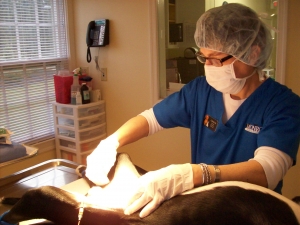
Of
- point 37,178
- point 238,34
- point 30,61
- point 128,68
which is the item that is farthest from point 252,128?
point 30,61

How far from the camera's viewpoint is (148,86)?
2512 millimetres

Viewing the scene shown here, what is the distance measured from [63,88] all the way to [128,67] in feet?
1.83

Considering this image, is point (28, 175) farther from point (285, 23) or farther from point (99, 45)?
point (285, 23)

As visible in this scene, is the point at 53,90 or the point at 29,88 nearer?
the point at 29,88

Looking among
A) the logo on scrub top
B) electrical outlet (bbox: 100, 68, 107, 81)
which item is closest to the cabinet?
electrical outlet (bbox: 100, 68, 107, 81)

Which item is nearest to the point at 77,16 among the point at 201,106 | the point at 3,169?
the point at 3,169

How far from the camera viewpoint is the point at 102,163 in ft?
3.59

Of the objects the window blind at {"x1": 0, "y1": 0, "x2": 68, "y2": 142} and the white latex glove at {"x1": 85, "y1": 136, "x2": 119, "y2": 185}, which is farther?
the window blind at {"x1": 0, "y1": 0, "x2": 68, "y2": 142}

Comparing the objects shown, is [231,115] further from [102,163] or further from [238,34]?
[102,163]

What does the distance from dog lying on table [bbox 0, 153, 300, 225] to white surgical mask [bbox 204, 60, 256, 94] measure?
1.66 feet

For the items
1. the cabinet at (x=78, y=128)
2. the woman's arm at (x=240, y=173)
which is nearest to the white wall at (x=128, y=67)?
the cabinet at (x=78, y=128)

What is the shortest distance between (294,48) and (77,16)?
1.83m

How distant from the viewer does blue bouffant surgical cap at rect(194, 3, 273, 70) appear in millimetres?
1135

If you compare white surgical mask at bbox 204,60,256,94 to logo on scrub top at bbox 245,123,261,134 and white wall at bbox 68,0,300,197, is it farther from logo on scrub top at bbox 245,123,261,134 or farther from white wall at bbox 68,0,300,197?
white wall at bbox 68,0,300,197
